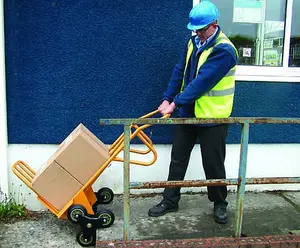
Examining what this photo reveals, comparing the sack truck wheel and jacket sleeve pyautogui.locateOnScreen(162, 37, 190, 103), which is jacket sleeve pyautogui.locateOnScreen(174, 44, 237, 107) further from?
the sack truck wheel

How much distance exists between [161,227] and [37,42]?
213 centimetres

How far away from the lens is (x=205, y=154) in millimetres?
3648

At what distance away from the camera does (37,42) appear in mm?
4008

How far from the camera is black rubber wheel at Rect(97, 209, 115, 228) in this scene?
3.46 metres

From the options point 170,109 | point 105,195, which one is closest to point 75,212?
point 105,195

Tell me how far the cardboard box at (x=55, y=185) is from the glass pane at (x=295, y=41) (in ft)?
9.11

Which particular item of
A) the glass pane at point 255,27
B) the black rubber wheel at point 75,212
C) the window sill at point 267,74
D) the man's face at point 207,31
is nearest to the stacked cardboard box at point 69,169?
the black rubber wheel at point 75,212

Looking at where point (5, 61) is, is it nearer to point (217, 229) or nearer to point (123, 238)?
point (123, 238)

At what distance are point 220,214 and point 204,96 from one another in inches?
43.1

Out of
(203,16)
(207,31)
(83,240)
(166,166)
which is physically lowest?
(83,240)

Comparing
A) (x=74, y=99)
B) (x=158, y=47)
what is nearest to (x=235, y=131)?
(x=158, y=47)

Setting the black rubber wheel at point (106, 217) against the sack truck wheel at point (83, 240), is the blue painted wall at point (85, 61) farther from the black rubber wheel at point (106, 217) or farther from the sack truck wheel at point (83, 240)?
the sack truck wheel at point (83, 240)

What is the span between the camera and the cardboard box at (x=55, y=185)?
11.2 feet

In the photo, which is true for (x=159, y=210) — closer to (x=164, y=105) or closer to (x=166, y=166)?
(x=166, y=166)
